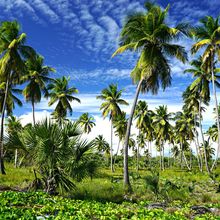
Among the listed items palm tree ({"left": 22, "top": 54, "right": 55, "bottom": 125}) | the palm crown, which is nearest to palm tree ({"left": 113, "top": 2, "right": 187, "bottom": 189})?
the palm crown

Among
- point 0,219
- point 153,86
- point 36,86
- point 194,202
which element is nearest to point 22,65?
point 36,86

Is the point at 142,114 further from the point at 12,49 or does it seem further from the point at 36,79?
the point at 12,49

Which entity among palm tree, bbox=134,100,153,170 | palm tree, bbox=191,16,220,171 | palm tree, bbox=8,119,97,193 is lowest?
palm tree, bbox=8,119,97,193

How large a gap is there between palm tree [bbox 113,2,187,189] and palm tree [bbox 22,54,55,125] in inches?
566

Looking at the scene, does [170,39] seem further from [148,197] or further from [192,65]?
[192,65]

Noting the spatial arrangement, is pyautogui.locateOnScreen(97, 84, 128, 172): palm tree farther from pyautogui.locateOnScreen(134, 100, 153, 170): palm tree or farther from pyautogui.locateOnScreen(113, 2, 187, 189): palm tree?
pyautogui.locateOnScreen(113, 2, 187, 189): palm tree

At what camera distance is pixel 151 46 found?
66.6 ft

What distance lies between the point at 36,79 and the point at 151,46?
644 inches

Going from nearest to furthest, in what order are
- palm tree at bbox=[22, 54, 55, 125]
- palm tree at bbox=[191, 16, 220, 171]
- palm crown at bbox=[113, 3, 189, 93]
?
palm crown at bbox=[113, 3, 189, 93]
palm tree at bbox=[191, 16, 220, 171]
palm tree at bbox=[22, 54, 55, 125]

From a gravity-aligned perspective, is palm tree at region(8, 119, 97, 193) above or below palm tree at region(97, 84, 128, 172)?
below

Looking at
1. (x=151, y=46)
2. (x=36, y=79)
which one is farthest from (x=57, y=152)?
(x=36, y=79)

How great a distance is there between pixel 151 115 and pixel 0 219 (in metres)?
42.5

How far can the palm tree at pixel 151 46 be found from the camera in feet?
64.7

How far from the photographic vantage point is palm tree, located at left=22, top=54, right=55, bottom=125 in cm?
3219
